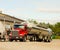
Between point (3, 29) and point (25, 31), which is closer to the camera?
point (25, 31)

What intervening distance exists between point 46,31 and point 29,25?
6.69m

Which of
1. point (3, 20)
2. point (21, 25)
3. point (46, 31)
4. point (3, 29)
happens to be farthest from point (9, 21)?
point (21, 25)

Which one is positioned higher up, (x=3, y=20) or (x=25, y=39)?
(x=3, y=20)

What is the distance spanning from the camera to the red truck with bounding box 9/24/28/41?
47381mm

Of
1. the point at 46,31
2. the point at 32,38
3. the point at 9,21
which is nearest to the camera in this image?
the point at 32,38

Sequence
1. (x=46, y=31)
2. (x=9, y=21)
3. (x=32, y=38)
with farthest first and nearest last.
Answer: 1. (x=9, y=21)
2. (x=46, y=31)
3. (x=32, y=38)

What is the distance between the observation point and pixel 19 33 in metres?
47.7

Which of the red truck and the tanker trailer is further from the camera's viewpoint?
the tanker trailer

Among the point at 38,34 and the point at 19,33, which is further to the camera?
the point at 38,34

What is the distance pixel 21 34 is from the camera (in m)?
47.6

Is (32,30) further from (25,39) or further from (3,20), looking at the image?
(3,20)

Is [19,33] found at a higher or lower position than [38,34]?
higher

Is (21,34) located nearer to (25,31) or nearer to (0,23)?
(25,31)

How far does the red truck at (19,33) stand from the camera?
155 ft
